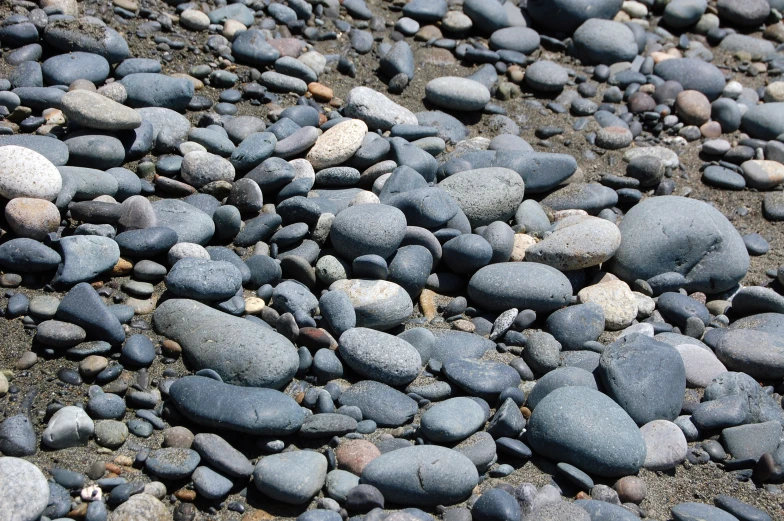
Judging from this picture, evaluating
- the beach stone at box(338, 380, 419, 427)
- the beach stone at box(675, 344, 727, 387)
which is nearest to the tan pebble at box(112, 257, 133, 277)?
the beach stone at box(338, 380, 419, 427)

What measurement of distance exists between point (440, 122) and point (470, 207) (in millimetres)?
937

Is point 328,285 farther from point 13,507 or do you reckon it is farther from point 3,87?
point 3,87

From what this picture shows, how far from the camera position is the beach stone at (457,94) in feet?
15.2

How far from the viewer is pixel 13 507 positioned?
225 centimetres

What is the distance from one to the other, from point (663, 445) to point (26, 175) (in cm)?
283

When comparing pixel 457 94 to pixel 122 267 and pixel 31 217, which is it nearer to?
pixel 122 267

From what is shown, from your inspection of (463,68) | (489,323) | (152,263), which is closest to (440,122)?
(463,68)

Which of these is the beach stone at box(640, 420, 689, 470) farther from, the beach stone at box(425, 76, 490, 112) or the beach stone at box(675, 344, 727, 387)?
the beach stone at box(425, 76, 490, 112)

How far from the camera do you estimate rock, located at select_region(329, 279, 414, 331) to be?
322 centimetres

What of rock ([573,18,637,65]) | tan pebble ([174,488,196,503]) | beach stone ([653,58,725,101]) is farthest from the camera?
rock ([573,18,637,65])

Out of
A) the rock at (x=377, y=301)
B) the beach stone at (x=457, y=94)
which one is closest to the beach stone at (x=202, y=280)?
the rock at (x=377, y=301)

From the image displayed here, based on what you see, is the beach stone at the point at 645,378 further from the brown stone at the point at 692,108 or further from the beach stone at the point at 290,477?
the brown stone at the point at 692,108

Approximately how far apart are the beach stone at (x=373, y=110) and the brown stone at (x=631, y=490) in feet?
7.79

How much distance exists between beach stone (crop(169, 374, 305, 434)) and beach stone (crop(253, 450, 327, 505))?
0.39 ft
